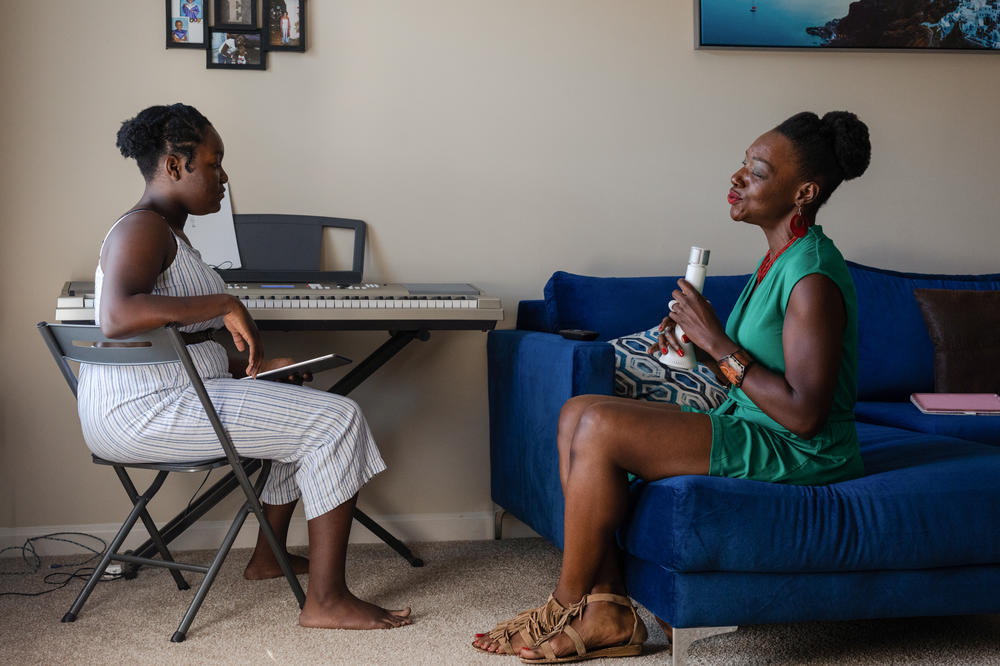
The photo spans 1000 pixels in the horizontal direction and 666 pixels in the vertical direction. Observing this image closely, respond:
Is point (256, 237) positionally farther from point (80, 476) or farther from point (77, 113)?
point (80, 476)

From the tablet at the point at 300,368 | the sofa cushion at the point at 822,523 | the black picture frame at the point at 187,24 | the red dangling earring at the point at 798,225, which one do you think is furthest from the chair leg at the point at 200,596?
the black picture frame at the point at 187,24

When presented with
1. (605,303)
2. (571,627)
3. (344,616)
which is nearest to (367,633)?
(344,616)

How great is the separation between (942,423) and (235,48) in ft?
8.41

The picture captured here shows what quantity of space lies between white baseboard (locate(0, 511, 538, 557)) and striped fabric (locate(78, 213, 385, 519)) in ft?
2.88

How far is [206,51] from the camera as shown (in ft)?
10.5

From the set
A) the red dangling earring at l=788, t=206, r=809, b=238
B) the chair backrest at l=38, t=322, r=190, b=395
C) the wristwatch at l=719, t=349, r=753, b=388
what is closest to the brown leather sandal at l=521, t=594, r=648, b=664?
the wristwatch at l=719, t=349, r=753, b=388

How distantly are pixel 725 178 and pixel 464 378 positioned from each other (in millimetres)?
1231

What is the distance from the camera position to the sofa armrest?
2.46 metres

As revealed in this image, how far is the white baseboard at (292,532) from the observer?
10.5 ft

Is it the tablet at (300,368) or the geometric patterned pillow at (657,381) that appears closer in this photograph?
the tablet at (300,368)

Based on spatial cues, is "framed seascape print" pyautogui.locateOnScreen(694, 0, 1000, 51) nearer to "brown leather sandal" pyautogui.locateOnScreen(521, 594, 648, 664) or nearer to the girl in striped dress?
the girl in striped dress

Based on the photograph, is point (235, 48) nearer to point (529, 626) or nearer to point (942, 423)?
point (529, 626)

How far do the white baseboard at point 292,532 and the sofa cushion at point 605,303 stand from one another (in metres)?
0.83

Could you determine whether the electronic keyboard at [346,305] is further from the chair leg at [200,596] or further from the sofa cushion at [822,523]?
the sofa cushion at [822,523]
